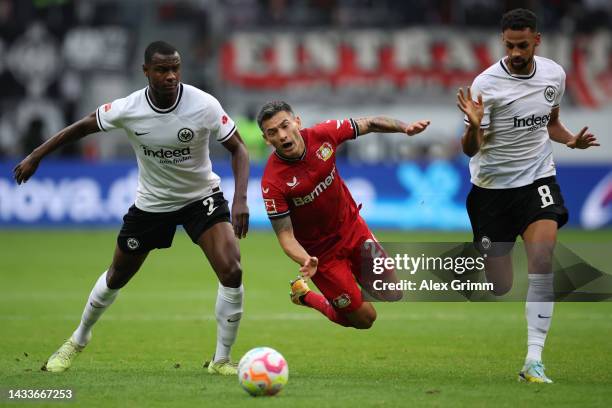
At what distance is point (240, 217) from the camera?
→ 8.44 meters

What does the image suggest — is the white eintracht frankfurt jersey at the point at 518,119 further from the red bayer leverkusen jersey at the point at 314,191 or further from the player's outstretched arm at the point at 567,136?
the red bayer leverkusen jersey at the point at 314,191

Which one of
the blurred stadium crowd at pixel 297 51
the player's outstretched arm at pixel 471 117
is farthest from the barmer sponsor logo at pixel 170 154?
the blurred stadium crowd at pixel 297 51

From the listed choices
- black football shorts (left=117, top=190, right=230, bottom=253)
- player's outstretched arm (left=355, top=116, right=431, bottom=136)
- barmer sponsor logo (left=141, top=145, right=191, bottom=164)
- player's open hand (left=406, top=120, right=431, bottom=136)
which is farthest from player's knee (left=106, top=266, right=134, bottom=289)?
player's open hand (left=406, top=120, right=431, bottom=136)

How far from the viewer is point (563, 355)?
32.4ft

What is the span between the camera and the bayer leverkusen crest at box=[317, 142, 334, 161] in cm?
901

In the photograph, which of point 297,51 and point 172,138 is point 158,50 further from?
point 297,51

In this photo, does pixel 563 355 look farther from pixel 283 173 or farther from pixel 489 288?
pixel 283 173

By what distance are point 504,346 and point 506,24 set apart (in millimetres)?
3483

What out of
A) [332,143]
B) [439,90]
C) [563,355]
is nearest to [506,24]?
[332,143]

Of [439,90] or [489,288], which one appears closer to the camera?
[489,288]

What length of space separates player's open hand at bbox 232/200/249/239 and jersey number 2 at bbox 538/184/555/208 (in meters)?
2.25

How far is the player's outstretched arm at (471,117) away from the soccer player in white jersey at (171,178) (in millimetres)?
1732

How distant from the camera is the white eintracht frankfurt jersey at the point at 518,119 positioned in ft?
28.5

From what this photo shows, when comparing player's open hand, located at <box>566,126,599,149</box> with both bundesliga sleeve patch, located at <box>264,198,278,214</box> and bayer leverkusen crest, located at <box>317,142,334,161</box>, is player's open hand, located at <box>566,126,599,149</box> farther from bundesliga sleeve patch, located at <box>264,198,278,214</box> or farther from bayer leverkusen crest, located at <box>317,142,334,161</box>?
bundesliga sleeve patch, located at <box>264,198,278,214</box>
